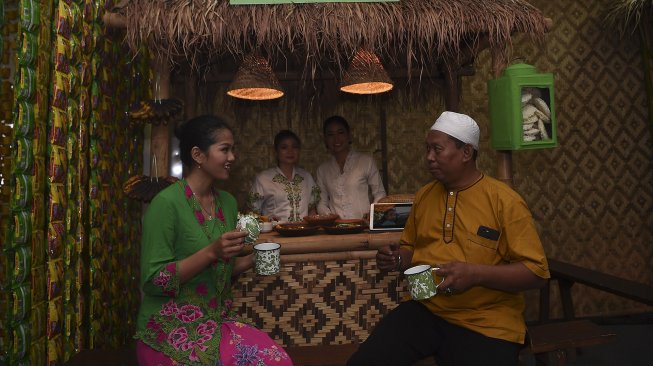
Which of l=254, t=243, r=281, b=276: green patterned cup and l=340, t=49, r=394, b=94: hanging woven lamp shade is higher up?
l=340, t=49, r=394, b=94: hanging woven lamp shade

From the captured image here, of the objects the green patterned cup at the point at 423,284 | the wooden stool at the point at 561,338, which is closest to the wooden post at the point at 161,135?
the green patterned cup at the point at 423,284

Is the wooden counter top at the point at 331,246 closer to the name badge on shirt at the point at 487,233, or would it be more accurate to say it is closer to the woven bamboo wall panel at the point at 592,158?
the name badge on shirt at the point at 487,233

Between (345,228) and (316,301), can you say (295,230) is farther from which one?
(316,301)

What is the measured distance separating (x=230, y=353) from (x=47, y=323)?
52.2 inches

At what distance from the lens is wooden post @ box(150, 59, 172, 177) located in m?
3.37

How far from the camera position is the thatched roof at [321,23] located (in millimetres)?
3254

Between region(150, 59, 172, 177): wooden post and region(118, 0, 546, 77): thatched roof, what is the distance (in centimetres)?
13

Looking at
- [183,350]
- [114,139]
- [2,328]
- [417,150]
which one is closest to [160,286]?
[183,350]

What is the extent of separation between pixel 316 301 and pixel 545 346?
143cm

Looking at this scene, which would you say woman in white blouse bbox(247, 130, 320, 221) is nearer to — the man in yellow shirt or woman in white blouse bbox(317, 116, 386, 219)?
woman in white blouse bbox(317, 116, 386, 219)

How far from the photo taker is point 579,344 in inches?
104

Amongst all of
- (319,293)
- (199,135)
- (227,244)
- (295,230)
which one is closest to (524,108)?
(295,230)

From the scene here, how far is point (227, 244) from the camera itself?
204 cm

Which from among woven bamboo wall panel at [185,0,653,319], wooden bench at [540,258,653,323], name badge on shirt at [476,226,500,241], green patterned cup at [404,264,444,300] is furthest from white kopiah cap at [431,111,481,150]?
woven bamboo wall panel at [185,0,653,319]
